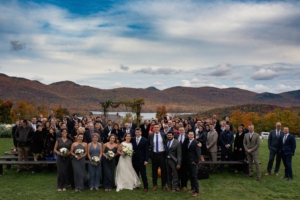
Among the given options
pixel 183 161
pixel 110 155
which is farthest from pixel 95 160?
pixel 183 161

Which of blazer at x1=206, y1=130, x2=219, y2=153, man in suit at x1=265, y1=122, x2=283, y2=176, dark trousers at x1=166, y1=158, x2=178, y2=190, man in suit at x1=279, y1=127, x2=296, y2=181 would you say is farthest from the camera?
blazer at x1=206, y1=130, x2=219, y2=153

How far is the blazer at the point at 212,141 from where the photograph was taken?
11.9 meters

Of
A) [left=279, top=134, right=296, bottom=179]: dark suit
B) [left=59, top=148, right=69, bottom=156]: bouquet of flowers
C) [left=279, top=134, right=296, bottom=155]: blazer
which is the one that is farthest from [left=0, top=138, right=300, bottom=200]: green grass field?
[left=59, top=148, right=69, bottom=156]: bouquet of flowers

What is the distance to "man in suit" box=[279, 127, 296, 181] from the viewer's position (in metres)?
10.7

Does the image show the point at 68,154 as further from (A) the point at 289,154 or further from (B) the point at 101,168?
(A) the point at 289,154

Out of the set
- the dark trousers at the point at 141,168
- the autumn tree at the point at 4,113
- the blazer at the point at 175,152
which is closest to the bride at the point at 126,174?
the dark trousers at the point at 141,168

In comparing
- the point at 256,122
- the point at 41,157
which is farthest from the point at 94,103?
the point at 41,157

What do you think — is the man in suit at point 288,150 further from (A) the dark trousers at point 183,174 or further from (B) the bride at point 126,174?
(B) the bride at point 126,174

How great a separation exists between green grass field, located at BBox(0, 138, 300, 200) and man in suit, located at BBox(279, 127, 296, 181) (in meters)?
0.32

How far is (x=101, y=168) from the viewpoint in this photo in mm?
9633

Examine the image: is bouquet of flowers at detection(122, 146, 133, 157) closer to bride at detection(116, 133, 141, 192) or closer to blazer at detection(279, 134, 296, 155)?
bride at detection(116, 133, 141, 192)

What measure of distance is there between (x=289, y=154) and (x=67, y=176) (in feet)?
25.2

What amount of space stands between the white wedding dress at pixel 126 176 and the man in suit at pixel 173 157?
Answer: 3.67ft

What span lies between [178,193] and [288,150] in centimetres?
465
